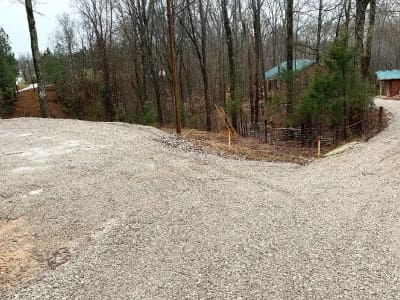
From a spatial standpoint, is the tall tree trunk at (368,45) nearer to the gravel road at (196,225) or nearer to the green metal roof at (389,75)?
the gravel road at (196,225)

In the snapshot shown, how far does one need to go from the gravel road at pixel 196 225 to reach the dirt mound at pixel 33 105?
22.8m

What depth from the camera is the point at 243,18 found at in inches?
1421

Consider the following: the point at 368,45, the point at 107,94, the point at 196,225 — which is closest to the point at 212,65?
the point at 107,94

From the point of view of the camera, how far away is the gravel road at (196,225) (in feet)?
14.7

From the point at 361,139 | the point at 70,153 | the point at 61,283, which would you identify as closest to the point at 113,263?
the point at 61,283

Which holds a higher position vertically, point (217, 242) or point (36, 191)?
point (36, 191)

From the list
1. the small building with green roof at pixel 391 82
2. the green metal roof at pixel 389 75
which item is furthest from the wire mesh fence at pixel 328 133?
the small building with green roof at pixel 391 82

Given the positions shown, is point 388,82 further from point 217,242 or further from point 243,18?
point 217,242

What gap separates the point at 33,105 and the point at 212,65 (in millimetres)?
18210

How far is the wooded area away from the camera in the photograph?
14.6 m

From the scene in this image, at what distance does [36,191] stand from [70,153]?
3.16 meters

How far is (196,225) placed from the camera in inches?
246

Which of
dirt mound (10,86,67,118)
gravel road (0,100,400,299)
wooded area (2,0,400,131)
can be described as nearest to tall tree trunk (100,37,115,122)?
wooded area (2,0,400,131)

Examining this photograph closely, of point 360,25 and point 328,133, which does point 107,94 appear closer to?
point 328,133
